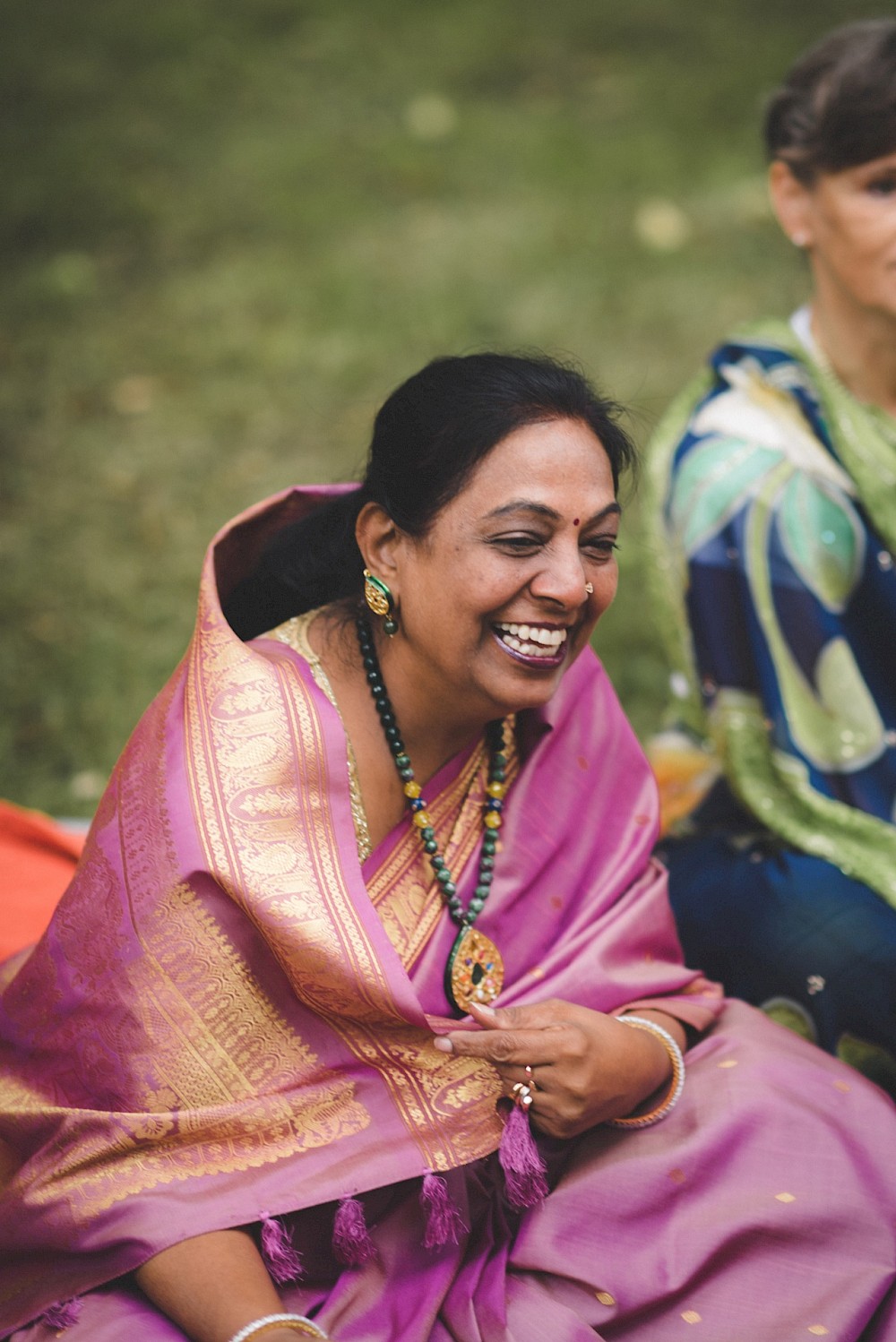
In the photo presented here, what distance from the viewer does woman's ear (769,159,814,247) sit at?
10.8ft

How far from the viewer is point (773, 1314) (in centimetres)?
218

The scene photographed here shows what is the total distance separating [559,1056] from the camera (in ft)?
7.38

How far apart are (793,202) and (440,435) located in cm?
163

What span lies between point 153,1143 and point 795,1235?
1.12 m

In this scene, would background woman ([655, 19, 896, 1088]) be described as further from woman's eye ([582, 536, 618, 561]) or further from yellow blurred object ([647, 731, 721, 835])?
woman's eye ([582, 536, 618, 561])

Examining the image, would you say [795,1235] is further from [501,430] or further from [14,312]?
[14,312]

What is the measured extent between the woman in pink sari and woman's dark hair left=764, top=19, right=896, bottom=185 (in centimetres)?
123

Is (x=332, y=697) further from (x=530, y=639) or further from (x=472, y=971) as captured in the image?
(x=472, y=971)

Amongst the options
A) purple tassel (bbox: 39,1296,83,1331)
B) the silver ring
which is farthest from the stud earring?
purple tassel (bbox: 39,1296,83,1331)

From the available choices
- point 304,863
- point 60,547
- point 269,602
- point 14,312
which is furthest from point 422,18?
point 304,863

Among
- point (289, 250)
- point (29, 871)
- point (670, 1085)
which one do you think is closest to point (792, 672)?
point (670, 1085)

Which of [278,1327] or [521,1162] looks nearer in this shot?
[278,1327]

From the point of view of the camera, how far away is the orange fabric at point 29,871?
3.05m

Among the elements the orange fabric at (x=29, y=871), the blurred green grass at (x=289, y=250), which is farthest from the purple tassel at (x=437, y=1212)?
the blurred green grass at (x=289, y=250)
